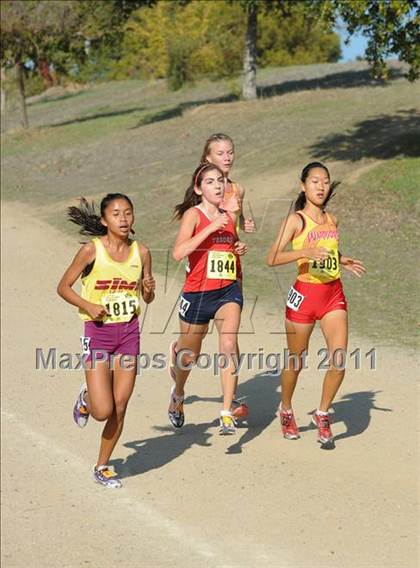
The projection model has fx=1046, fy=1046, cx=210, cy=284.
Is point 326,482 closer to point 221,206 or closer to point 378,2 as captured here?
point 221,206

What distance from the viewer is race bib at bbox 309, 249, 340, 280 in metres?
8.41

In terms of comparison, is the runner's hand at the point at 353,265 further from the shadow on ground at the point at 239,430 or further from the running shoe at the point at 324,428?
the shadow on ground at the point at 239,430

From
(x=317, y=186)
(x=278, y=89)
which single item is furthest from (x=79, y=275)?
(x=278, y=89)

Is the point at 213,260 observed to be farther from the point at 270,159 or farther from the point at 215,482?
the point at 270,159

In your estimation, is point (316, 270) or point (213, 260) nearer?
point (316, 270)

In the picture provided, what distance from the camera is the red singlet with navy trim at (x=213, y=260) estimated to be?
8.63 meters

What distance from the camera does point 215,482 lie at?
28.2 ft

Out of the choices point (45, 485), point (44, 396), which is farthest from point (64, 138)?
point (45, 485)

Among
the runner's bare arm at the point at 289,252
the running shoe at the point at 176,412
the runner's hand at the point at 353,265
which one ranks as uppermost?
the runner's bare arm at the point at 289,252

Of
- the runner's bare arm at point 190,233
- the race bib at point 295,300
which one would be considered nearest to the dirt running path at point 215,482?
the race bib at point 295,300

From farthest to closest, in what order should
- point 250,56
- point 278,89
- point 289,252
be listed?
point 278,89 < point 250,56 < point 289,252

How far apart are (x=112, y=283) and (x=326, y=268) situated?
175 centimetres

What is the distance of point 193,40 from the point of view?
142ft

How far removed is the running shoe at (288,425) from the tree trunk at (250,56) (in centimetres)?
2666
